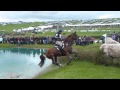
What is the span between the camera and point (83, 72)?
11.1 m

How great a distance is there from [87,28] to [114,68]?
138cm

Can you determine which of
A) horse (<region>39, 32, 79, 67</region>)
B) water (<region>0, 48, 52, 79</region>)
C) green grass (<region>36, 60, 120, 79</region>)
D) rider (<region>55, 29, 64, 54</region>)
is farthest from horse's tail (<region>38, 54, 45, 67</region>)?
rider (<region>55, 29, 64, 54</region>)

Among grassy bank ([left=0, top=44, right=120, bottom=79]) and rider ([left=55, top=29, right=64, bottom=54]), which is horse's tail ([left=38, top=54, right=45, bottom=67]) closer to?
grassy bank ([left=0, top=44, right=120, bottom=79])

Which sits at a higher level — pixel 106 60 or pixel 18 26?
pixel 18 26

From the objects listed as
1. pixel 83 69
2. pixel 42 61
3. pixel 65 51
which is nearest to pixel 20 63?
pixel 42 61

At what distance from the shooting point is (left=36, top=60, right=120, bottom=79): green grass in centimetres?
1077

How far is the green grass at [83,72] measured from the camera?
35.3 feet

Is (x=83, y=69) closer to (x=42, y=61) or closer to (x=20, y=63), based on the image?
(x=42, y=61)

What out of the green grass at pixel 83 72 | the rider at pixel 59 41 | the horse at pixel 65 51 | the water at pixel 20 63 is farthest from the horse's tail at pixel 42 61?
the rider at pixel 59 41

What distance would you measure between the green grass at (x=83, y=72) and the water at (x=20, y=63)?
37 centimetres
